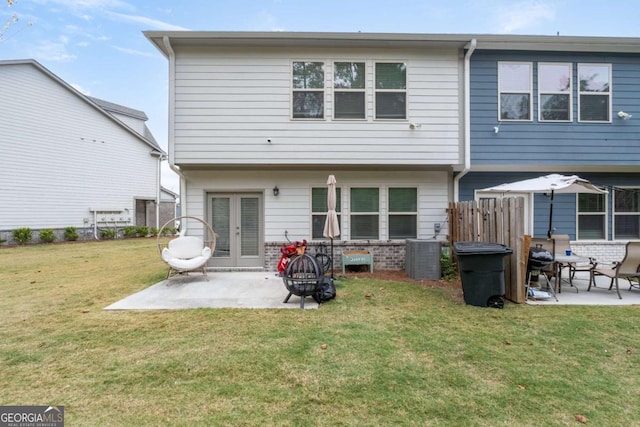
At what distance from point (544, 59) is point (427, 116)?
3.42 meters

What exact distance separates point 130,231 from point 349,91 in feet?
51.6

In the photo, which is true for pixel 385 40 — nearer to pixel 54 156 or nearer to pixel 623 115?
pixel 623 115

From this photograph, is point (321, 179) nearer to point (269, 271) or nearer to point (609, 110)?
point (269, 271)

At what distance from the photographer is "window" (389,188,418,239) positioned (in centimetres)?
784

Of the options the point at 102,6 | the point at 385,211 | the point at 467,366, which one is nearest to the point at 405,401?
the point at 467,366

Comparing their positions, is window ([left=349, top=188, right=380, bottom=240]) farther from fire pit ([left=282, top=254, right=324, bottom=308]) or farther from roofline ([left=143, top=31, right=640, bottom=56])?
roofline ([left=143, top=31, right=640, bottom=56])

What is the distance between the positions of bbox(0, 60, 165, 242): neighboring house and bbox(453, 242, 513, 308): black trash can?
1785 cm

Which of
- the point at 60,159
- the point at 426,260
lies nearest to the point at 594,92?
the point at 426,260

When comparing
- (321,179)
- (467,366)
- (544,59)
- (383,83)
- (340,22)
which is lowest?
(467,366)

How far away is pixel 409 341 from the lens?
354cm

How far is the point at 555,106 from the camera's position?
7516mm

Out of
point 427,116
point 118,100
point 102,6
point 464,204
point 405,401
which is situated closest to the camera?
point 405,401

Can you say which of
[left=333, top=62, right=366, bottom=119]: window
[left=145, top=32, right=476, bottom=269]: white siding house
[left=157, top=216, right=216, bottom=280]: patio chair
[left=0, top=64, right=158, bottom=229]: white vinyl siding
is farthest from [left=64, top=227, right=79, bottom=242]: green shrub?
[left=333, top=62, right=366, bottom=119]: window

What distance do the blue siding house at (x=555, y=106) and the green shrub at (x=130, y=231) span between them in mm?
17396
